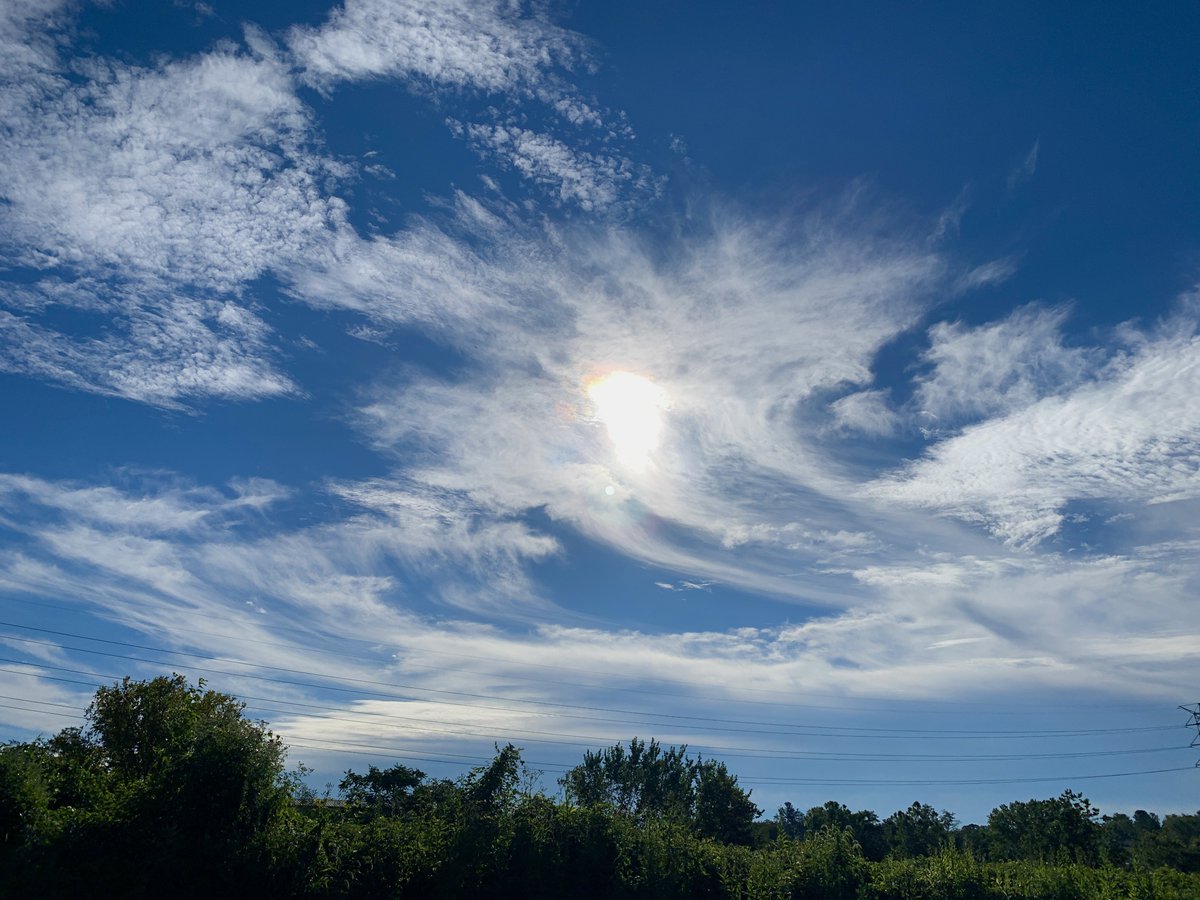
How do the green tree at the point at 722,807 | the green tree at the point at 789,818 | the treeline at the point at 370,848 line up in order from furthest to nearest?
the green tree at the point at 789,818
the green tree at the point at 722,807
the treeline at the point at 370,848

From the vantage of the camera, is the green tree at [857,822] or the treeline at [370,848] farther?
the green tree at [857,822]

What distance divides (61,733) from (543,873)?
36893mm

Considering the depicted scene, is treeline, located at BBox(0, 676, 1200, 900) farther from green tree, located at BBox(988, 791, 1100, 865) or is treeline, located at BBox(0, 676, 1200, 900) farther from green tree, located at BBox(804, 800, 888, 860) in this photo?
green tree, located at BBox(804, 800, 888, 860)

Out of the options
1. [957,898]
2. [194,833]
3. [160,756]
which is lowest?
[957,898]

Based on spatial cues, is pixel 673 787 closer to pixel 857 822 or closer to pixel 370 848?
pixel 857 822

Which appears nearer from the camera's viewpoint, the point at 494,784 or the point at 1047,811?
the point at 494,784

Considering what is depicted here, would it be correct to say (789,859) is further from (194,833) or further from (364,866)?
(194,833)

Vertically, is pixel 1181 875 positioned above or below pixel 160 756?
below

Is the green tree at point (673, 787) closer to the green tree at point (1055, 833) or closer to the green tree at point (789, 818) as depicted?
the green tree at point (1055, 833)

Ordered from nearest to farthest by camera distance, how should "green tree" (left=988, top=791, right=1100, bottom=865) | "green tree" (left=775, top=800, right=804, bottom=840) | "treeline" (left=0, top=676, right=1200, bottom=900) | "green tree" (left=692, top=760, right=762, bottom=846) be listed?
"treeline" (left=0, top=676, right=1200, bottom=900), "green tree" (left=988, top=791, right=1100, bottom=865), "green tree" (left=692, top=760, right=762, bottom=846), "green tree" (left=775, top=800, right=804, bottom=840)

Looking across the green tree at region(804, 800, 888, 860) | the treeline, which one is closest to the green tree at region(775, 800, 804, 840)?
the green tree at region(804, 800, 888, 860)

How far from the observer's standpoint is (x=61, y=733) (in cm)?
4375

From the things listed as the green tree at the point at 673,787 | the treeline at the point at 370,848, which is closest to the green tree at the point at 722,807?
the green tree at the point at 673,787

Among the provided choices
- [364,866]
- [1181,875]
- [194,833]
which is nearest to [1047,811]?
[1181,875]
